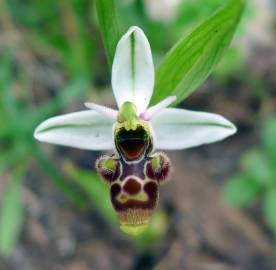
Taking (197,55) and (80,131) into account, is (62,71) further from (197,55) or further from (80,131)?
(197,55)

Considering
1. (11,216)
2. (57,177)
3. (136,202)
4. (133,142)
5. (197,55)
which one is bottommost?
(136,202)

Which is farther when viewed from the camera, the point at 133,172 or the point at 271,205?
the point at 271,205

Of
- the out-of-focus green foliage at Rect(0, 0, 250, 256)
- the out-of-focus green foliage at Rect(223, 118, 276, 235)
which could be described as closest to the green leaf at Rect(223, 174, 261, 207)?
the out-of-focus green foliage at Rect(223, 118, 276, 235)

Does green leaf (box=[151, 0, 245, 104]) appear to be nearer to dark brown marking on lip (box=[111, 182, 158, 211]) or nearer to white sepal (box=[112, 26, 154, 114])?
white sepal (box=[112, 26, 154, 114])

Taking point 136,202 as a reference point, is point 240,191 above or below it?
above

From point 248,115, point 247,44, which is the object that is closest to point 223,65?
point 248,115

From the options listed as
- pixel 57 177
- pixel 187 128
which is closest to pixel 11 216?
pixel 57 177

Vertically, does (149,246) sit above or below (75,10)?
below

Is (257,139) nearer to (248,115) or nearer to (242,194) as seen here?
(248,115)
